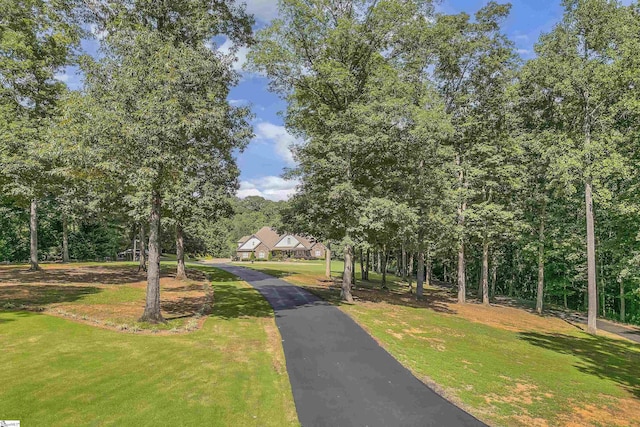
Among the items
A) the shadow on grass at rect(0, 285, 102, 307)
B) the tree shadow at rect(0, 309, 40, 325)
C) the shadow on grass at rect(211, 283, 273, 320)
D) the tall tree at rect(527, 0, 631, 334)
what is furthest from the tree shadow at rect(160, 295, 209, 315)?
the tall tree at rect(527, 0, 631, 334)

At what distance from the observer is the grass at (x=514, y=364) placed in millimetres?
8172

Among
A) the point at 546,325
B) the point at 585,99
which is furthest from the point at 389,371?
the point at 585,99

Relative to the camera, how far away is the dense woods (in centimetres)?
1205

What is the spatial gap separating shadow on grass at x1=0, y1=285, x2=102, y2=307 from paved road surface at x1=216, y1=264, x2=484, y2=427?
35.4 ft

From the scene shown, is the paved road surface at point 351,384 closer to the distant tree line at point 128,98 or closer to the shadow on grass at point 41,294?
the distant tree line at point 128,98

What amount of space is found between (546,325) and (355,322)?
45.9 feet

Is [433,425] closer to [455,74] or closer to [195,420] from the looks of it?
[195,420]

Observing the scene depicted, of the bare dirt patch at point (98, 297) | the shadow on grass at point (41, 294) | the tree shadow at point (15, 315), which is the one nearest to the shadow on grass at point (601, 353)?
the bare dirt patch at point (98, 297)

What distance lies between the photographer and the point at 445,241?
25.3 m

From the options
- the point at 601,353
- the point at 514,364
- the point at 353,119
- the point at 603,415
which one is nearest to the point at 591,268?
the point at 601,353

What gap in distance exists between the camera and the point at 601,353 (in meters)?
14.8

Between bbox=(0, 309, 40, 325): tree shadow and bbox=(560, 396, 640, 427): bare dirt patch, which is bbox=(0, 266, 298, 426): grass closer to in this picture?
bbox=(0, 309, 40, 325): tree shadow

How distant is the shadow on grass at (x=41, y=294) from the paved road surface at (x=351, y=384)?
35.4ft

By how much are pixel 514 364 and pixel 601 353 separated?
655cm
